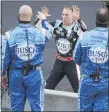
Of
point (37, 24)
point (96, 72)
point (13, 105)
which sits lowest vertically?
point (13, 105)

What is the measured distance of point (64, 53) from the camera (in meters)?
9.79

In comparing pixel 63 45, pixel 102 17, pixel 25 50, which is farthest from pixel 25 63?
pixel 63 45

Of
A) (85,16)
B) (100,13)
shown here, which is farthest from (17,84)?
(85,16)

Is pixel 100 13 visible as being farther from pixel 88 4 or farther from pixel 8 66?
pixel 88 4

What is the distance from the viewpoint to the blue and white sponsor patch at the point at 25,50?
8234 millimetres

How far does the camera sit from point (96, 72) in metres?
8.08

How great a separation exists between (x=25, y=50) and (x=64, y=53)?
166 centimetres

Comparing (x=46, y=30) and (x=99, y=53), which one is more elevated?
(x=46, y=30)

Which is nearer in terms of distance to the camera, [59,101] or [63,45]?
[59,101]

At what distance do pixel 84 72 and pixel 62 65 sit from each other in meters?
1.89

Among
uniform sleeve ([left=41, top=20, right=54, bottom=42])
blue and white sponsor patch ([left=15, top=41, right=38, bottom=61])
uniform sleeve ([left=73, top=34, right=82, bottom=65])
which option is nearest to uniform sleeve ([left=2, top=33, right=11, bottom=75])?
blue and white sponsor patch ([left=15, top=41, right=38, bottom=61])

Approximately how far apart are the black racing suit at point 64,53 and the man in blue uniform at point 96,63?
5.00 ft

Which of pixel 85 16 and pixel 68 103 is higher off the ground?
pixel 85 16

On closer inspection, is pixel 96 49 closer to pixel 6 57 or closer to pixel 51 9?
pixel 6 57
